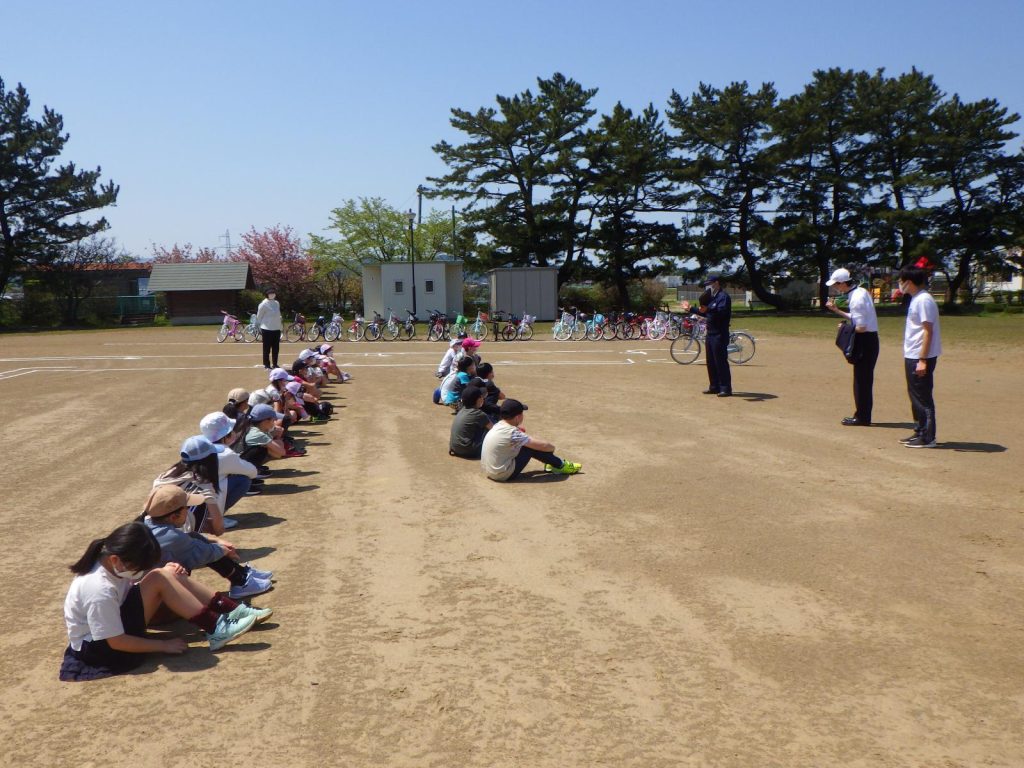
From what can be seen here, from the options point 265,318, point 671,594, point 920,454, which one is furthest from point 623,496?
point 265,318

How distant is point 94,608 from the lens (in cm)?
367

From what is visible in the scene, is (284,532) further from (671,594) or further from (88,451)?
(88,451)

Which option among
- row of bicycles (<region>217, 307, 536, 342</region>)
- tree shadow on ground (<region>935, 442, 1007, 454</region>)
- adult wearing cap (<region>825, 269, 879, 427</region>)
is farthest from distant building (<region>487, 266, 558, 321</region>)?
tree shadow on ground (<region>935, 442, 1007, 454</region>)

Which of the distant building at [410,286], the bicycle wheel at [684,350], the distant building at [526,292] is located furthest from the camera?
the distant building at [410,286]

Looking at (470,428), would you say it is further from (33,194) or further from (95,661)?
(33,194)

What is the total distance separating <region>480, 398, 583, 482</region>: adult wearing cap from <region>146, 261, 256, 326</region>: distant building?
39.5 m

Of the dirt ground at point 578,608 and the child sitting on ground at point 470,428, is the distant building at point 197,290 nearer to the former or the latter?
the dirt ground at point 578,608

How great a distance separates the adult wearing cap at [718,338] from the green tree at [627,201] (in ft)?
103

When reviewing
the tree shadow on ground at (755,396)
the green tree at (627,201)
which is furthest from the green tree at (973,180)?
the tree shadow on ground at (755,396)

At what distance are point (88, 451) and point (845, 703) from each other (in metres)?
7.78

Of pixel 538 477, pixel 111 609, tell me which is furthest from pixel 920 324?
pixel 111 609

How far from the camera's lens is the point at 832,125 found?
4216cm

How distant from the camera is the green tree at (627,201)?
42781 millimetres

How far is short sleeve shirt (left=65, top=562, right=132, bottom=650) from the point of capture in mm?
3672
